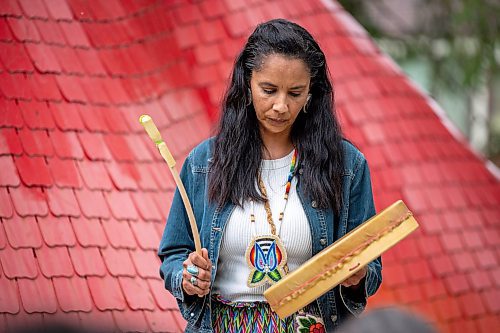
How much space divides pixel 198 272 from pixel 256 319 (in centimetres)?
23

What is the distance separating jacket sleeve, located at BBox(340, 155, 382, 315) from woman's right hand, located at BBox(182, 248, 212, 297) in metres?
0.42

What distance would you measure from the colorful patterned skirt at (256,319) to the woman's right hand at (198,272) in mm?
128

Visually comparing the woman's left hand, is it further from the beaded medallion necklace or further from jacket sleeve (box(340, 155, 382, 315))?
the beaded medallion necklace

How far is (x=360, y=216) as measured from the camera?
3.35m

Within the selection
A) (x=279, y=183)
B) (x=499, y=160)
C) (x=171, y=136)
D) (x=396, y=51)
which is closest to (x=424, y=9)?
(x=396, y=51)

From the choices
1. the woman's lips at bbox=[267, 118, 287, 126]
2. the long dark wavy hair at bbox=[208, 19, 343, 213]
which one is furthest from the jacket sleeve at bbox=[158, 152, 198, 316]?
the woman's lips at bbox=[267, 118, 287, 126]

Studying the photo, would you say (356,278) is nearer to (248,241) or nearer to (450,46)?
(248,241)

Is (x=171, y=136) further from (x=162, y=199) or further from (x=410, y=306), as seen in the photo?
(x=410, y=306)

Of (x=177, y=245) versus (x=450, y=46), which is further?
(x=450, y=46)

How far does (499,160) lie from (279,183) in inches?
338

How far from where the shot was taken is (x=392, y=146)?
5.86 m

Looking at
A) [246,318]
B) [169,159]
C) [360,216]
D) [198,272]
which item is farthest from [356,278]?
[169,159]

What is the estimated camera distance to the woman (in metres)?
3.23

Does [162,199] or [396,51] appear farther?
[396,51]
